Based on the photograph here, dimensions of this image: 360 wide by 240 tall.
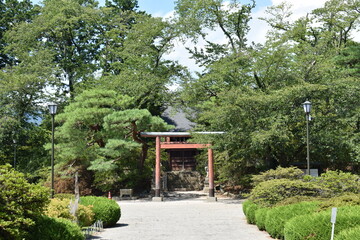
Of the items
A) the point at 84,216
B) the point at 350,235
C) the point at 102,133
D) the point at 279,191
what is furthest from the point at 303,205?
the point at 102,133

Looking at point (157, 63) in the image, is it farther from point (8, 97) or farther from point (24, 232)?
point (24, 232)

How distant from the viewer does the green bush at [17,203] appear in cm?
838

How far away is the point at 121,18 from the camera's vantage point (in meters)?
46.4

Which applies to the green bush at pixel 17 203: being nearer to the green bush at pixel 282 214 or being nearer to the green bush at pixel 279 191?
the green bush at pixel 282 214

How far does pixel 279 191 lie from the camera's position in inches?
580

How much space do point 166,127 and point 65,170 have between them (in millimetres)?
8475

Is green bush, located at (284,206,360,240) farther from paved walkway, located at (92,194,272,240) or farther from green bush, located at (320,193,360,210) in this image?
paved walkway, located at (92,194,272,240)

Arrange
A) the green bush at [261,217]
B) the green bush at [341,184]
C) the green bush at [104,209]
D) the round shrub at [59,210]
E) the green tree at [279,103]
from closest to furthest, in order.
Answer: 1. the round shrub at [59,210]
2. the green bush at [261,217]
3. the green bush at [341,184]
4. the green bush at [104,209]
5. the green tree at [279,103]

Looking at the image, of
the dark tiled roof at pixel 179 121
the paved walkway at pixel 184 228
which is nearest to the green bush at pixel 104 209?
the paved walkway at pixel 184 228

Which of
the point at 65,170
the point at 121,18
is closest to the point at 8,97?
the point at 65,170

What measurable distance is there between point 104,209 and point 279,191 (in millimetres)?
6666

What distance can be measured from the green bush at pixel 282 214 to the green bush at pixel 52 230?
5.98 meters

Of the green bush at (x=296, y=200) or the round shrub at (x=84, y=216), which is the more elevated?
the green bush at (x=296, y=200)

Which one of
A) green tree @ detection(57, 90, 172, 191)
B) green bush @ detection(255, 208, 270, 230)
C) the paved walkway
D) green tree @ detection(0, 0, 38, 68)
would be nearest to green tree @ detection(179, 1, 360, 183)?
green tree @ detection(57, 90, 172, 191)
